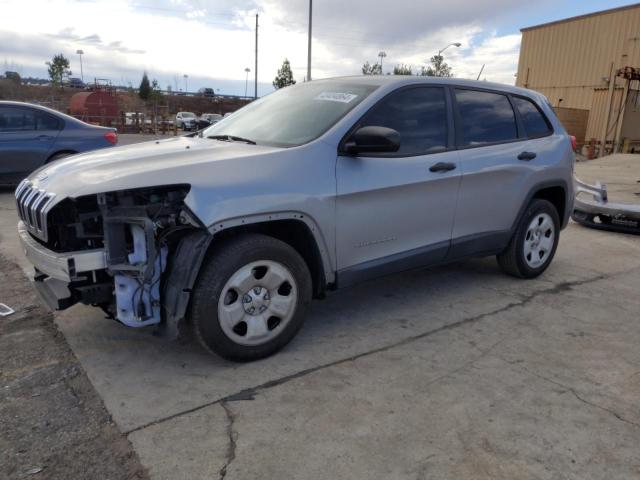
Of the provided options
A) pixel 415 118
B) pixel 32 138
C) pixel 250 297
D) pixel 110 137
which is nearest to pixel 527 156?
pixel 415 118

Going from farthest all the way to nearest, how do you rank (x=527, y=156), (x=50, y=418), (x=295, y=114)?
(x=527, y=156) → (x=295, y=114) → (x=50, y=418)

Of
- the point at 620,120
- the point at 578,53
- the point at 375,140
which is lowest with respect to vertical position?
the point at 375,140

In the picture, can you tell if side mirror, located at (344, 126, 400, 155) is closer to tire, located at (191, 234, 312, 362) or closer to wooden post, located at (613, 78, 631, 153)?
tire, located at (191, 234, 312, 362)

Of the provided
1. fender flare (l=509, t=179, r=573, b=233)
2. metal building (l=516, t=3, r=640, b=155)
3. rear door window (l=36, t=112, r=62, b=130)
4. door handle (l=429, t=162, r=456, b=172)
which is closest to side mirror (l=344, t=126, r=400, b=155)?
door handle (l=429, t=162, r=456, b=172)

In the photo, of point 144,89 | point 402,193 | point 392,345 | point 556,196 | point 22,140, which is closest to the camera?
point 392,345

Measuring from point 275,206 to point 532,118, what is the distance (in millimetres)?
3135

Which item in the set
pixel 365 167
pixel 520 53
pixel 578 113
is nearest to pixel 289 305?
pixel 365 167

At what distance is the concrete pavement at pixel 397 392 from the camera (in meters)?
2.48

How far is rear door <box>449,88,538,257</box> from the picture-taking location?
436 centimetres

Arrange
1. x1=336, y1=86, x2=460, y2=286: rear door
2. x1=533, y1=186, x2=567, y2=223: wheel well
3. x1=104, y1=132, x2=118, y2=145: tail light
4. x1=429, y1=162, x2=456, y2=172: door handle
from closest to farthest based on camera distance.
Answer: x1=336, y1=86, x2=460, y2=286: rear door < x1=429, y1=162, x2=456, y2=172: door handle < x1=533, y1=186, x2=567, y2=223: wheel well < x1=104, y1=132, x2=118, y2=145: tail light

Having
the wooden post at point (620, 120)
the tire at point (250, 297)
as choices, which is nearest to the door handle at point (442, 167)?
the tire at point (250, 297)

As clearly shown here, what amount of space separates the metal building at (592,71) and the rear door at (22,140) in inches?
917

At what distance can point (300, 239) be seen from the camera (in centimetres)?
352

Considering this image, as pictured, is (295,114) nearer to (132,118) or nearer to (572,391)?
(572,391)
